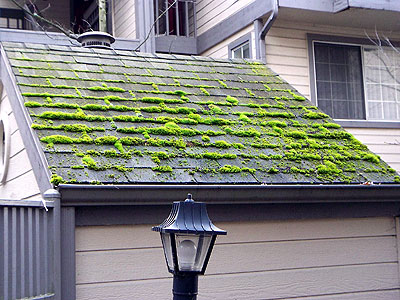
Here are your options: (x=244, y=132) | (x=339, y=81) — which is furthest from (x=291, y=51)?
(x=244, y=132)

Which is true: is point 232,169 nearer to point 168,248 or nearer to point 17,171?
point 168,248

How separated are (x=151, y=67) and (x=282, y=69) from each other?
3952 mm

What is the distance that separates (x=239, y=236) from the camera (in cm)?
593

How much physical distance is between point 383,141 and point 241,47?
3160mm

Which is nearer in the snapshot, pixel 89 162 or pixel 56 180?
pixel 56 180

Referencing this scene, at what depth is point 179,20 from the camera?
14.2 meters

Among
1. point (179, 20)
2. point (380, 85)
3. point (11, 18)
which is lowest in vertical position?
point (380, 85)

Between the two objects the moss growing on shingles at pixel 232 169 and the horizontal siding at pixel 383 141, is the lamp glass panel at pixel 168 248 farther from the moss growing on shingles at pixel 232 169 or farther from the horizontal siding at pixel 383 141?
the horizontal siding at pixel 383 141

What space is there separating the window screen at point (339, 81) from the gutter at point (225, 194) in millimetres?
5096

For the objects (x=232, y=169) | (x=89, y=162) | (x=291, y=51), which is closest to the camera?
(x=89, y=162)

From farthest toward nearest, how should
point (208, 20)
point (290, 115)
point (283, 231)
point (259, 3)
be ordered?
point (208, 20) < point (259, 3) < point (290, 115) < point (283, 231)

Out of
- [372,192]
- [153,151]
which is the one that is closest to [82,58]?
[153,151]

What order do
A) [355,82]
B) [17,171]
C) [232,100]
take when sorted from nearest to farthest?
[17,171]
[232,100]
[355,82]

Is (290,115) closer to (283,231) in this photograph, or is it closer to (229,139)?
(229,139)
